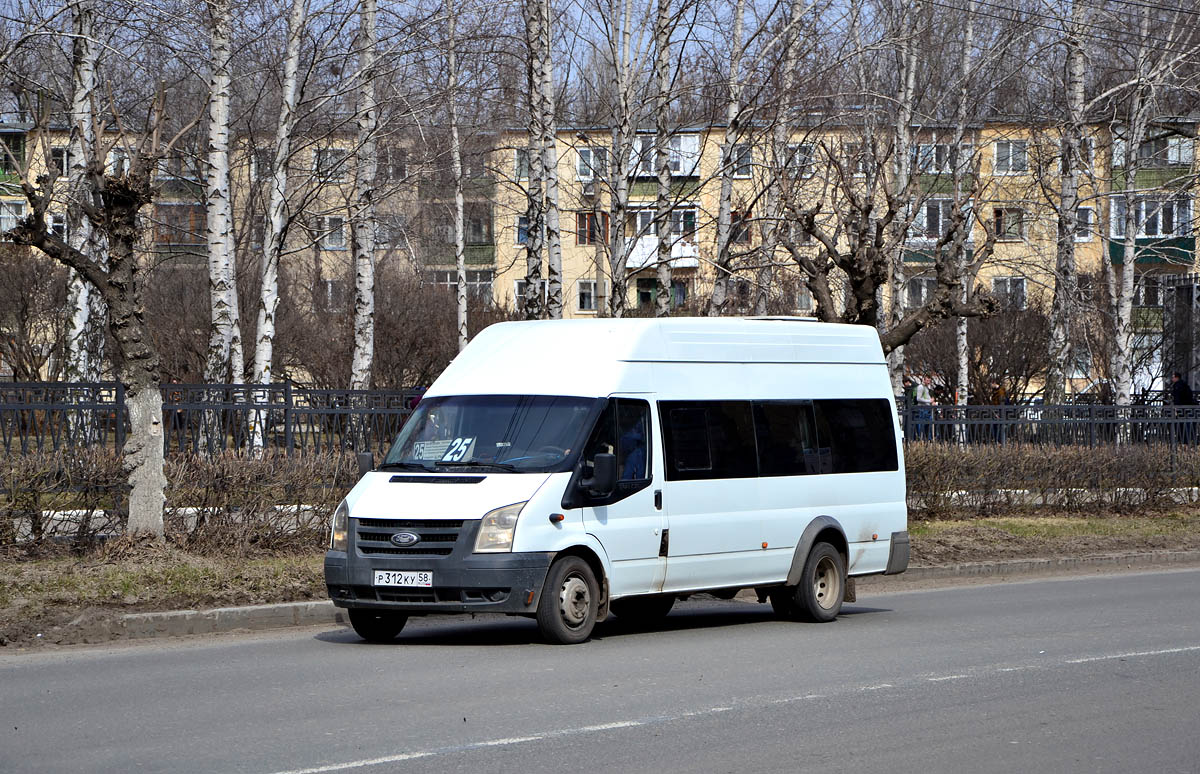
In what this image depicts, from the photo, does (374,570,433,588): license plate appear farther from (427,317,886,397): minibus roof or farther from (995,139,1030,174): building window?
(995,139,1030,174): building window

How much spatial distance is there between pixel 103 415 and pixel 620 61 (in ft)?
31.9

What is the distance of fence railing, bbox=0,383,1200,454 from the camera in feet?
50.3

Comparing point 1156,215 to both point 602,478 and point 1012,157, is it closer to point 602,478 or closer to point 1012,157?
point 1012,157

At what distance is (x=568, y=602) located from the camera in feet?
37.3

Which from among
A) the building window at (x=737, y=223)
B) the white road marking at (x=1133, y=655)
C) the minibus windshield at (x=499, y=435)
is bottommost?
the white road marking at (x=1133, y=655)

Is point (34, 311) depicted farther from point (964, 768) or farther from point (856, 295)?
point (964, 768)

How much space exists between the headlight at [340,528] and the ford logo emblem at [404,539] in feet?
1.51

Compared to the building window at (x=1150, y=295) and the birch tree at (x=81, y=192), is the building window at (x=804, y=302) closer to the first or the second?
the building window at (x=1150, y=295)

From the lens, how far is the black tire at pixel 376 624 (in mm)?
11758

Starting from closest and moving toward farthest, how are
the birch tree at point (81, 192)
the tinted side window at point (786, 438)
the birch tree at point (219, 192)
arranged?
the tinted side window at point (786, 438), the birch tree at point (219, 192), the birch tree at point (81, 192)

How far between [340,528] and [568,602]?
70.5 inches

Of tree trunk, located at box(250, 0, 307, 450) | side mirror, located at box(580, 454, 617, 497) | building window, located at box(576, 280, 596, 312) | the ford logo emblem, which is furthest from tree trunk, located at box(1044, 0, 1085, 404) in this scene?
building window, located at box(576, 280, 596, 312)

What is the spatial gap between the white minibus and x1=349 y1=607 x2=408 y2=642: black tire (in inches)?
0.7

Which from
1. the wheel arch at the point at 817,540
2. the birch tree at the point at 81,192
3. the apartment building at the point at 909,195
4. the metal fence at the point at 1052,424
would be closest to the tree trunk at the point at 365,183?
the apartment building at the point at 909,195
